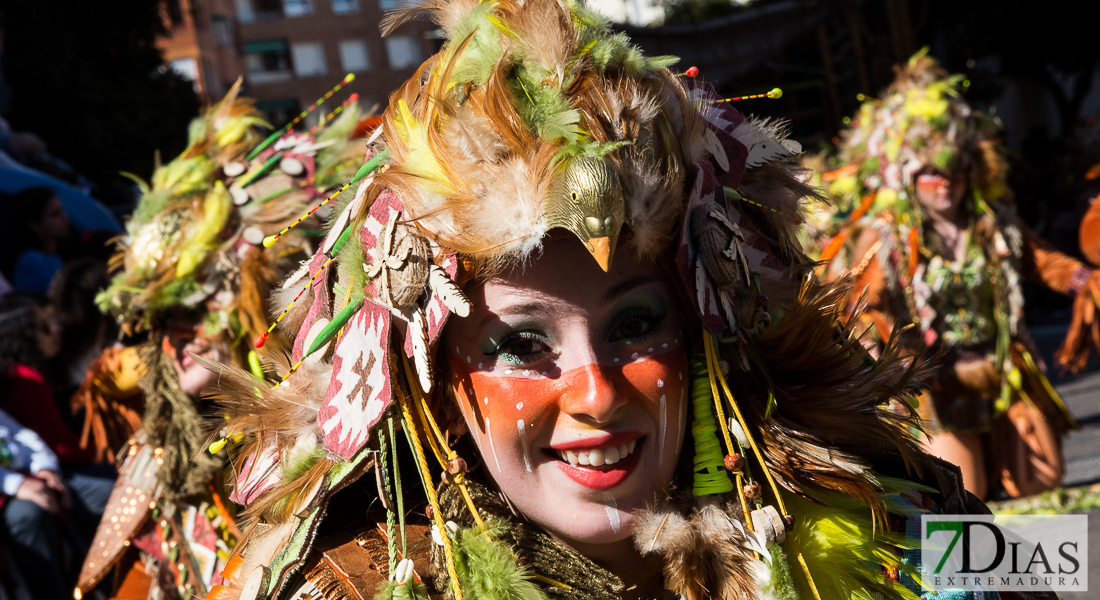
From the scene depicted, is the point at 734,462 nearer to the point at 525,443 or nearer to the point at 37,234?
the point at 525,443

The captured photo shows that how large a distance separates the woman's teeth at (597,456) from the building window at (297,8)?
43.6m

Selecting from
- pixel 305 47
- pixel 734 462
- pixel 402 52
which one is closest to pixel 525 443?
pixel 734 462

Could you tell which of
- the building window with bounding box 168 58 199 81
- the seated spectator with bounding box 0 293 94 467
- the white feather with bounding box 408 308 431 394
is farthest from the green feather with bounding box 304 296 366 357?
the building window with bounding box 168 58 199 81

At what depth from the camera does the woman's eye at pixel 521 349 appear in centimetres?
173

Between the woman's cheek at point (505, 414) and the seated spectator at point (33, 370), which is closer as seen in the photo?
the woman's cheek at point (505, 414)

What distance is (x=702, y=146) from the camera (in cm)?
181

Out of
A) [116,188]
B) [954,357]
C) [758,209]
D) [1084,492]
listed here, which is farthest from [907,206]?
[116,188]

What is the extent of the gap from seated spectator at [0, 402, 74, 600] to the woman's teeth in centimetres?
359

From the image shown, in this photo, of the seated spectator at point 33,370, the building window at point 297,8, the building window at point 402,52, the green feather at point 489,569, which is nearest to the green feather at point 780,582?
the green feather at point 489,569

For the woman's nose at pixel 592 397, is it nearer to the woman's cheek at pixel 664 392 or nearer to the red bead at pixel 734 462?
the woman's cheek at pixel 664 392

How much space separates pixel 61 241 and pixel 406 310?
5.43 meters

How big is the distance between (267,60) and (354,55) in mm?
3964

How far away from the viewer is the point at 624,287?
1.73m

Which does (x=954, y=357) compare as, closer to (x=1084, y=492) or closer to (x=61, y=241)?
(x=1084, y=492)
